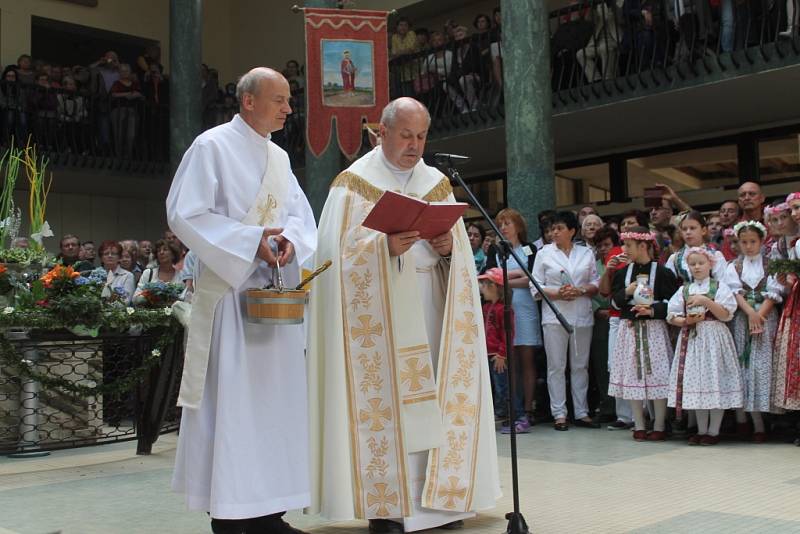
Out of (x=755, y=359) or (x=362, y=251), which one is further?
(x=755, y=359)

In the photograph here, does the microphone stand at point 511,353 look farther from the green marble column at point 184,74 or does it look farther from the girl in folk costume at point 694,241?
the green marble column at point 184,74

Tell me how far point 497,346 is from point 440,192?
3.42 meters

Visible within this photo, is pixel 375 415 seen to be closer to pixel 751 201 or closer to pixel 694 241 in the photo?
pixel 694 241

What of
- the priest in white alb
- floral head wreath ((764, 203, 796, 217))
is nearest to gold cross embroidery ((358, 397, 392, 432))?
the priest in white alb

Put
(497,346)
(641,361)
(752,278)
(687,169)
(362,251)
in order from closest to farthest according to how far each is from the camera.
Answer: (362,251)
(752,278)
(641,361)
(497,346)
(687,169)

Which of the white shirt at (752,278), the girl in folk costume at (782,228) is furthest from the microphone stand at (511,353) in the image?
the girl in folk costume at (782,228)

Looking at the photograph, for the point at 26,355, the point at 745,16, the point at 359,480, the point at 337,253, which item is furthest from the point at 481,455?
the point at 745,16

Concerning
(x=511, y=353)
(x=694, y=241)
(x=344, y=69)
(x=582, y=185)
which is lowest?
(x=511, y=353)

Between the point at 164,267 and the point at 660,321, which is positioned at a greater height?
the point at 164,267

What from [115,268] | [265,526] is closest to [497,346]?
[265,526]

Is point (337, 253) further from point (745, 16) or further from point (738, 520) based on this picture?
point (745, 16)

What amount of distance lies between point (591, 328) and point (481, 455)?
3606 millimetres

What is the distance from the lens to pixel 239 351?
376 centimetres

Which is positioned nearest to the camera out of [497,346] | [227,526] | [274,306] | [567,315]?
[274,306]
